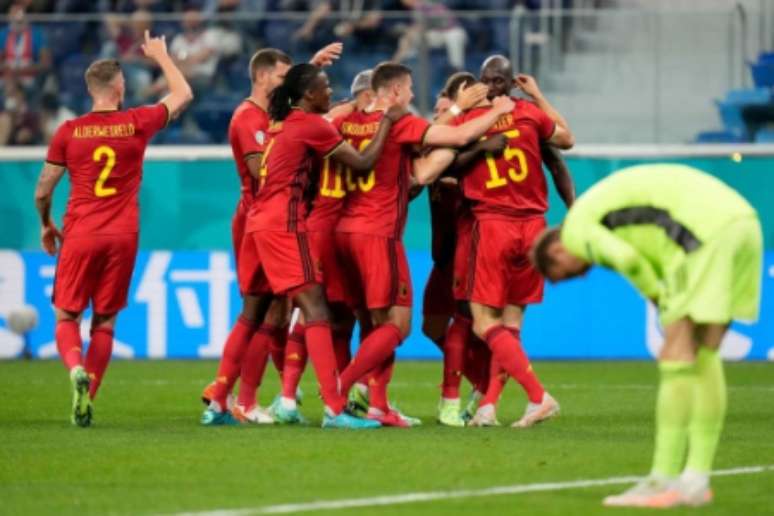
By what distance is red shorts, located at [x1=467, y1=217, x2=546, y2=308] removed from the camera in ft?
36.8

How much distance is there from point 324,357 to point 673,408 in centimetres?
372

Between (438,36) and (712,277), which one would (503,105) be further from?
(438,36)

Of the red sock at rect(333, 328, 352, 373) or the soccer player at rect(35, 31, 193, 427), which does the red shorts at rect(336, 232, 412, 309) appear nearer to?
the red sock at rect(333, 328, 352, 373)

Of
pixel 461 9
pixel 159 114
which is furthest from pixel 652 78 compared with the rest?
pixel 159 114

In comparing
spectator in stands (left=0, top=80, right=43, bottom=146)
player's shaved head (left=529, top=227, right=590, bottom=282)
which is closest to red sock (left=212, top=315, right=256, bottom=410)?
player's shaved head (left=529, top=227, right=590, bottom=282)

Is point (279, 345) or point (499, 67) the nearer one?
point (499, 67)

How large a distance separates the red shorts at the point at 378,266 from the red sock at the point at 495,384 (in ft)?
2.34

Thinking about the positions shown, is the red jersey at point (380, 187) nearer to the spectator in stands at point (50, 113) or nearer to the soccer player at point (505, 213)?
the soccer player at point (505, 213)

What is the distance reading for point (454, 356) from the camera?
38.5 feet

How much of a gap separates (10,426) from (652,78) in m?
9.43

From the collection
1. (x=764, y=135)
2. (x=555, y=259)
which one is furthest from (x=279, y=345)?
(x=764, y=135)

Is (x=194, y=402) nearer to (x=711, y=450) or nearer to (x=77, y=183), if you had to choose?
(x=77, y=183)

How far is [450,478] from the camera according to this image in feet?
27.4

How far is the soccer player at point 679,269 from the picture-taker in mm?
7367
